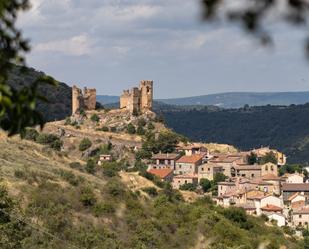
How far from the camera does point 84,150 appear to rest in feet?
234

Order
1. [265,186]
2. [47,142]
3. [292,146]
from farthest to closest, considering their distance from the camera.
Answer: [292,146] → [265,186] → [47,142]

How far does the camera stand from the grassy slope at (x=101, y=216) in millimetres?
23938

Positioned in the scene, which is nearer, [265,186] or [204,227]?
[204,227]

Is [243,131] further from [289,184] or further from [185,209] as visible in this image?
[185,209]

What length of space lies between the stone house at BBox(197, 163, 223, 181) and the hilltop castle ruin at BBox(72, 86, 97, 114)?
14946 millimetres

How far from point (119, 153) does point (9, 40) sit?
6630 cm

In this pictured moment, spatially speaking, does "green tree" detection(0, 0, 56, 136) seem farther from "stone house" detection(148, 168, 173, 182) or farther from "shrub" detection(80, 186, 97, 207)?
"stone house" detection(148, 168, 173, 182)

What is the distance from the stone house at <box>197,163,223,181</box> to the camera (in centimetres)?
7075

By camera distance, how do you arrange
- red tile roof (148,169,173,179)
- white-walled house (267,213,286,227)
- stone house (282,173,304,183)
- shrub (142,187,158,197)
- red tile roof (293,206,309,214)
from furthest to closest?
stone house (282,173,304,183) < red tile roof (148,169,173,179) < red tile roof (293,206,309,214) < white-walled house (267,213,286,227) < shrub (142,187,158,197)

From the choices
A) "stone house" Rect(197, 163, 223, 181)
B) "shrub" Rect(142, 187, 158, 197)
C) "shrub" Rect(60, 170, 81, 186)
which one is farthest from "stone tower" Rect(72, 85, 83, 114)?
"shrub" Rect(60, 170, 81, 186)

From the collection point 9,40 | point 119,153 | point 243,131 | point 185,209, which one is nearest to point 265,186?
point 119,153

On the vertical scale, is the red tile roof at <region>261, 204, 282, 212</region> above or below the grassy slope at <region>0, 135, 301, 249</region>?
below

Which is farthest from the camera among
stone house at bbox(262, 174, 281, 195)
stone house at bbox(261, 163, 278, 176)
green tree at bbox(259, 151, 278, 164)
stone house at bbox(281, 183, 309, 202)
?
green tree at bbox(259, 151, 278, 164)

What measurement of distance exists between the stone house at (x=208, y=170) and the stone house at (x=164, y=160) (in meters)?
2.63
